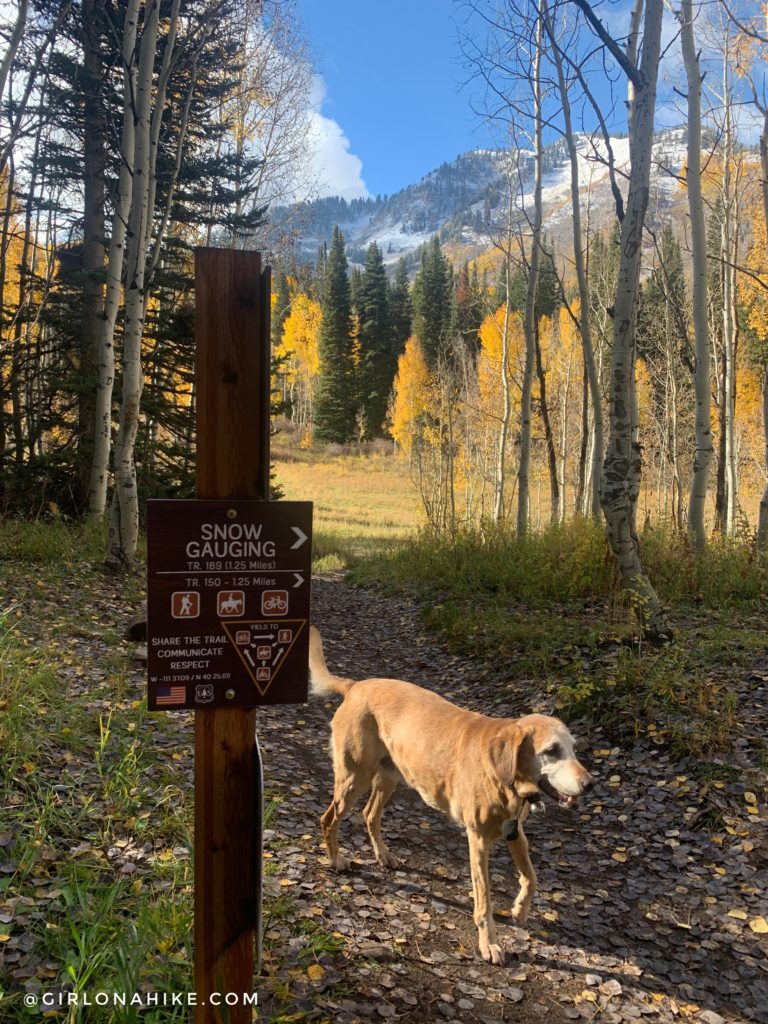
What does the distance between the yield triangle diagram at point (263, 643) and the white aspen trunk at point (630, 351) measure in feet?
17.9

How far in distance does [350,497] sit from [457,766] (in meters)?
32.8

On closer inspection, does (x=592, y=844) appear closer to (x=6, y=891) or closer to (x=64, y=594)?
(x=6, y=891)

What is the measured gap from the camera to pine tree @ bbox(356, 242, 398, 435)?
167 feet

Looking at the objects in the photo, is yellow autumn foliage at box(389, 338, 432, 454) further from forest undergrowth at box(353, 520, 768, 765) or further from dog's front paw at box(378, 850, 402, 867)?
dog's front paw at box(378, 850, 402, 867)

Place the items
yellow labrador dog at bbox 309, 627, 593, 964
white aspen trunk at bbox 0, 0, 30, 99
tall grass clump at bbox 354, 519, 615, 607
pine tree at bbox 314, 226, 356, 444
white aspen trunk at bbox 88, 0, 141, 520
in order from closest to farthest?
1. yellow labrador dog at bbox 309, 627, 593, 964
2. white aspen trunk at bbox 0, 0, 30, 99
3. white aspen trunk at bbox 88, 0, 141, 520
4. tall grass clump at bbox 354, 519, 615, 607
5. pine tree at bbox 314, 226, 356, 444

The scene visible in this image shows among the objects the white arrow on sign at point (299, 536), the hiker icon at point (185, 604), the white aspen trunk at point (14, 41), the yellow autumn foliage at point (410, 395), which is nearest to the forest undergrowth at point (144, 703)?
the hiker icon at point (185, 604)

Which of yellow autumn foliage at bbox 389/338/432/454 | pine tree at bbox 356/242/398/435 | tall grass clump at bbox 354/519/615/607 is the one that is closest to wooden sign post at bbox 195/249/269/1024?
tall grass clump at bbox 354/519/615/607

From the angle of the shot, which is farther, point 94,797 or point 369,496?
point 369,496

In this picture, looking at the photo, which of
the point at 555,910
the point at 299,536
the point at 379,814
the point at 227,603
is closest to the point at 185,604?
the point at 227,603

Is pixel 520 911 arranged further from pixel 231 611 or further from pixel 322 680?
pixel 231 611

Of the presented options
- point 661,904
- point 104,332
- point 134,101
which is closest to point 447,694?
point 661,904

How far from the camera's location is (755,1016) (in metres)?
2.87

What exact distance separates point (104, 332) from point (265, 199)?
955cm

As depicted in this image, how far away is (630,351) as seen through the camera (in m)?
7.04
